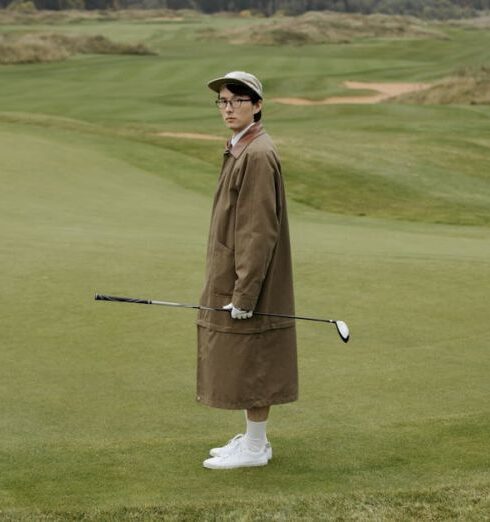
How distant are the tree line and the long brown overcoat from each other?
126 meters

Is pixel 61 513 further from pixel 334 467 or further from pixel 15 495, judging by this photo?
pixel 334 467

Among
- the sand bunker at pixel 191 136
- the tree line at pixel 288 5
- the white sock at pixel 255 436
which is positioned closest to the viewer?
the white sock at pixel 255 436

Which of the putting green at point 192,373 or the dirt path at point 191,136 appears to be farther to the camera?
the dirt path at point 191,136

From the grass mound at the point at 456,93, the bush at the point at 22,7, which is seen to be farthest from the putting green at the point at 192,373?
the bush at the point at 22,7

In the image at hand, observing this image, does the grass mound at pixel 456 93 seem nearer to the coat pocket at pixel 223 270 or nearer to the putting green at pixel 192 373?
the putting green at pixel 192 373

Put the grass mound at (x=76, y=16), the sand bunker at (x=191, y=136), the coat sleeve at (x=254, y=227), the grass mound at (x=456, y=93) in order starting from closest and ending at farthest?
the coat sleeve at (x=254, y=227), the sand bunker at (x=191, y=136), the grass mound at (x=456, y=93), the grass mound at (x=76, y=16)

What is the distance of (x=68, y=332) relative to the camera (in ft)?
26.3

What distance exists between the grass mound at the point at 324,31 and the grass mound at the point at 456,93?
37007 mm

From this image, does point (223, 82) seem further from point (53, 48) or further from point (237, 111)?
point (53, 48)

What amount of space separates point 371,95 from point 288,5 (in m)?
106

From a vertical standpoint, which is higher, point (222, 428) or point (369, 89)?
point (222, 428)

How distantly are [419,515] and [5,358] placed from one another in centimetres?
352

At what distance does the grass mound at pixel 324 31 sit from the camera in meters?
74.6

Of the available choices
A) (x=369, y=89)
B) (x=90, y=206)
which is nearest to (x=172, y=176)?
(x=90, y=206)
